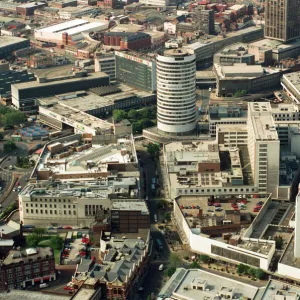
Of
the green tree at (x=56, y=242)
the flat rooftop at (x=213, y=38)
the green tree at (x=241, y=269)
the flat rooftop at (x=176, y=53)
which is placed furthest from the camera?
the flat rooftop at (x=213, y=38)

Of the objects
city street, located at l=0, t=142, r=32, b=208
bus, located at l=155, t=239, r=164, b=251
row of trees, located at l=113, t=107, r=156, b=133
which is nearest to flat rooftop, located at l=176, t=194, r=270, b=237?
bus, located at l=155, t=239, r=164, b=251

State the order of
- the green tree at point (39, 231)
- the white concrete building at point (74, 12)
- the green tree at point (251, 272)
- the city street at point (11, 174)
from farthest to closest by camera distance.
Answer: the white concrete building at point (74, 12), the city street at point (11, 174), the green tree at point (39, 231), the green tree at point (251, 272)

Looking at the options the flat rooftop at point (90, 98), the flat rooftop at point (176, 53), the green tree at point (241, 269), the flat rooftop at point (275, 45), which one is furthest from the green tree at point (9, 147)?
the flat rooftop at point (275, 45)

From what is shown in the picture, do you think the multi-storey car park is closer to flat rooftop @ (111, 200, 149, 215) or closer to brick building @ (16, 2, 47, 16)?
flat rooftop @ (111, 200, 149, 215)

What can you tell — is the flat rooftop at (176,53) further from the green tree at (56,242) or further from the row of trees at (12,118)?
the green tree at (56,242)

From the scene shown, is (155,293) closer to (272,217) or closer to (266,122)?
(272,217)

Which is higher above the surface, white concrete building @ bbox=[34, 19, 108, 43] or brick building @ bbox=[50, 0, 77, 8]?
brick building @ bbox=[50, 0, 77, 8]
